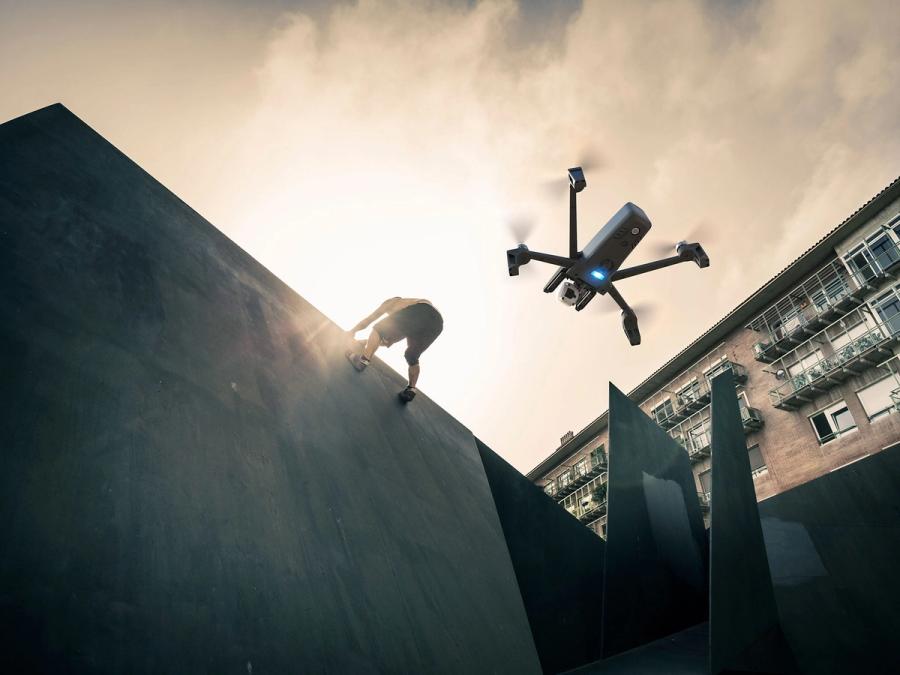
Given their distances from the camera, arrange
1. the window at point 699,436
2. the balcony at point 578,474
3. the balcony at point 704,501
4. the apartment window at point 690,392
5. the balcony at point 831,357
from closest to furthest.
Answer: the balcony at point 831,357, the balcony at point 704,501, the window at point 699,436, the apartment window at point 690,392, the balcony at point 578,474

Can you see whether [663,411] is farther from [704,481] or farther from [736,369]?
[736,369]

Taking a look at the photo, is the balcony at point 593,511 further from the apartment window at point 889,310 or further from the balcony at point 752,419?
the apartment window at point 889,310

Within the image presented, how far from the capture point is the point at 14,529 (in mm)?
1102

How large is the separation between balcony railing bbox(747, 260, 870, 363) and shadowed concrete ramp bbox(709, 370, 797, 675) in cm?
1870

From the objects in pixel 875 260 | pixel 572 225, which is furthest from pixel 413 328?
pixel 875 260

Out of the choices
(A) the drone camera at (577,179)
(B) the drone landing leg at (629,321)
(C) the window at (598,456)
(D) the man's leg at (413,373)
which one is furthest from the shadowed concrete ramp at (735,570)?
(C) the window at (598,456)

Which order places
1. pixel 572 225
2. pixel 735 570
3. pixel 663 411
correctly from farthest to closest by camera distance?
pixel 663 411 → pixel 572 225 → pixel 735 570

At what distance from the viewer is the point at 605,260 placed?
8922 mm

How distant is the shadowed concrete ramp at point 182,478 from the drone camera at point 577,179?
607 cm

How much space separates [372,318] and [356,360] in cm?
43

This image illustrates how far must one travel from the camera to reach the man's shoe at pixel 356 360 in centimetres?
369

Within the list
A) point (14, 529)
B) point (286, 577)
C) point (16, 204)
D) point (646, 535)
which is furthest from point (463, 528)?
point (16, 204)

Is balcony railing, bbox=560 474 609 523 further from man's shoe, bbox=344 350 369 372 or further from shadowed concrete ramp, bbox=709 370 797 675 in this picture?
man's shoe, bbox=344 350 369 372

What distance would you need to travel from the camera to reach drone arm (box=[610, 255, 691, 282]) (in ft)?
29.8
